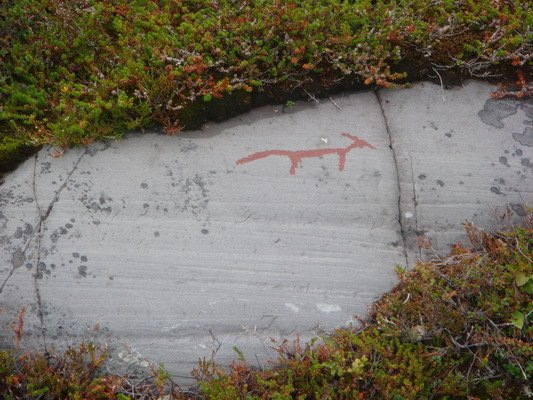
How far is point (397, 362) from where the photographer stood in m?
3.83

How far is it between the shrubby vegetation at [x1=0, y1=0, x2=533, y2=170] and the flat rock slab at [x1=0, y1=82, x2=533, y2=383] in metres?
0.22

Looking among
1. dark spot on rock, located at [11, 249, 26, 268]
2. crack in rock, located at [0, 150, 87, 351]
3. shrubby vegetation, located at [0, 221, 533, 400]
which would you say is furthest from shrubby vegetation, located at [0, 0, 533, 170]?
shrubby vegetation, located at [0, 221, 533, 400]

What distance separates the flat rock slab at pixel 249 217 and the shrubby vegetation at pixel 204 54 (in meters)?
A: 0.22

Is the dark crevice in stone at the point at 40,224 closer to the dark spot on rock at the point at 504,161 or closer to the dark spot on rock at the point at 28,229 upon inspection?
the dark spot on rock at the point at 28,229

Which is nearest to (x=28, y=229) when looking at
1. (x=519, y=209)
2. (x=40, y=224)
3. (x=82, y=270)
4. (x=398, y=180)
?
(x=40, y=224)

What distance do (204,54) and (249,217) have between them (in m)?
1.56

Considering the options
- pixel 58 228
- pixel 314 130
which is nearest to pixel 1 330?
pixel 58 228

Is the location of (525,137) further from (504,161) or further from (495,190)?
(495,190)

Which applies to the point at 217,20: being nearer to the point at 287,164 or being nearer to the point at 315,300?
the point at 287,164

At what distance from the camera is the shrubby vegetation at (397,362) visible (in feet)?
12.2

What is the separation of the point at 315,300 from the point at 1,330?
229 cm

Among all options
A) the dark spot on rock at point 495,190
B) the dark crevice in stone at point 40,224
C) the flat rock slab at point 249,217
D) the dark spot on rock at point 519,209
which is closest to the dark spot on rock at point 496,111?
the flat rock slab at point 249,217

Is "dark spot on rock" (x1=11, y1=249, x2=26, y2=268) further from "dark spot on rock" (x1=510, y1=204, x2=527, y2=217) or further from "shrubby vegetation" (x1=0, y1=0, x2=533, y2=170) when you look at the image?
"dark spot on rock" (x1=510, y1=204, x2=527, y2=217)

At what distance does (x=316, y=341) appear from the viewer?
4098 millimetres
